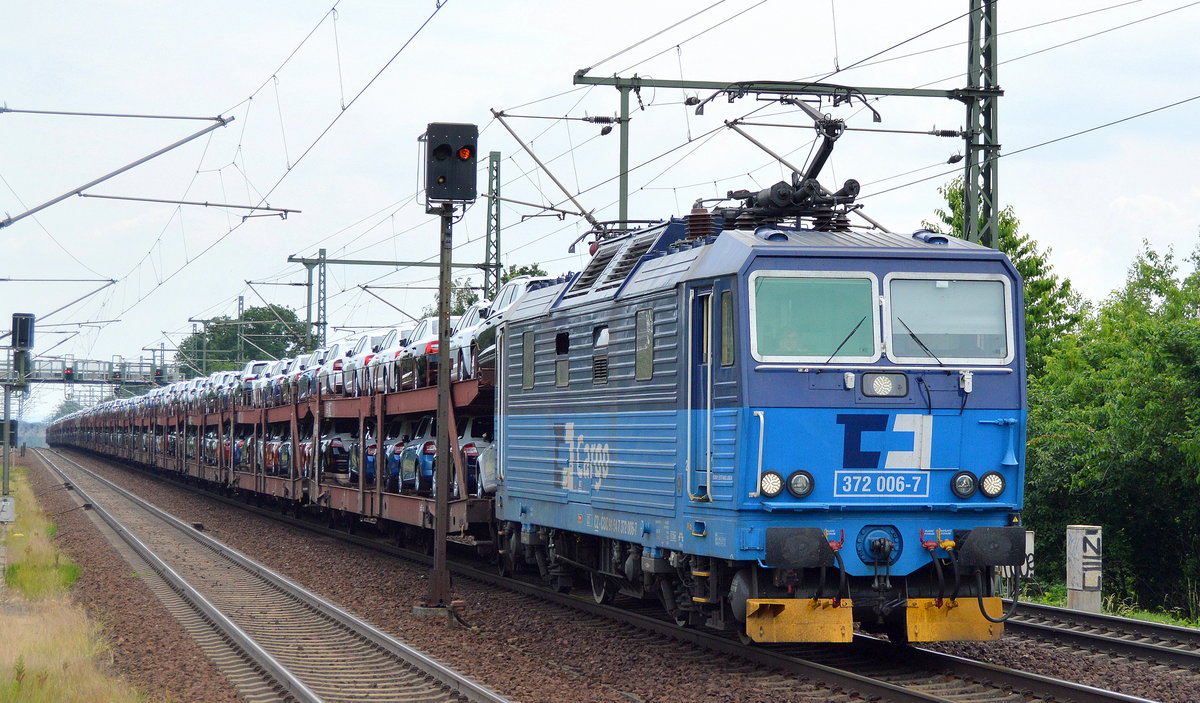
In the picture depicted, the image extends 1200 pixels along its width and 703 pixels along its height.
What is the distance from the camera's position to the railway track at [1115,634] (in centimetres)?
1113

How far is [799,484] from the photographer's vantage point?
1002cm

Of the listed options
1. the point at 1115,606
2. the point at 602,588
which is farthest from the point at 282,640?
the point at 1115,606

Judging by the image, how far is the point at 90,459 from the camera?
3241 inches

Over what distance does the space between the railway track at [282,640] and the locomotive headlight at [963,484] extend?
12.1 ft

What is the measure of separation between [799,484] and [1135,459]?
10.5 metres

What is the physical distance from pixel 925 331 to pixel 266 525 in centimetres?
2105

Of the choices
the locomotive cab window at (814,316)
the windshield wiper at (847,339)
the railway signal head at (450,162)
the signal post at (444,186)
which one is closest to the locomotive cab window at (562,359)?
the signal post at (444,186)

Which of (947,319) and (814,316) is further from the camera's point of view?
(947,319)

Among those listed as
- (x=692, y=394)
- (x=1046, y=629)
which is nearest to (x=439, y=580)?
(x=692, y=394)

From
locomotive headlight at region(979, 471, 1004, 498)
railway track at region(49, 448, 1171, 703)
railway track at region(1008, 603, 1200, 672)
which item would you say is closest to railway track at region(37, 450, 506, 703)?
railway track at region(49, 448, 1171, 703)

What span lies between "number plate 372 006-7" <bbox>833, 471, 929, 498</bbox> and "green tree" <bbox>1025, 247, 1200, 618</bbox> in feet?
27.8

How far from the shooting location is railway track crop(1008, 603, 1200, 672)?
11.1 metres

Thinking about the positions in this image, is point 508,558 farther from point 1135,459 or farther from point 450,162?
point 1135,459

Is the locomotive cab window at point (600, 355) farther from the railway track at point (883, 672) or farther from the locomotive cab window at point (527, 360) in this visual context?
Result: the railway track at point (883, 672)
